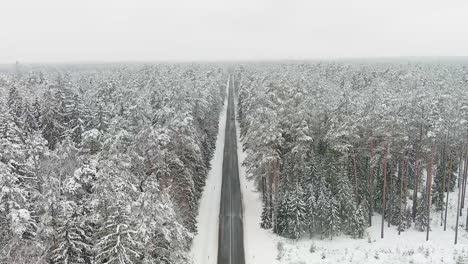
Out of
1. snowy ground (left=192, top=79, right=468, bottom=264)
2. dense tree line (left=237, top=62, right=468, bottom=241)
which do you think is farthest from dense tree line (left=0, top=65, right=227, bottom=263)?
dense tree line (left=237, top=62, right=468, bottom=241)

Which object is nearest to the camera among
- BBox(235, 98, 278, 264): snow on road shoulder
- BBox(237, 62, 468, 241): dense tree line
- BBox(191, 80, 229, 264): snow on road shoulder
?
BBox(235, 98, 278, 264): snow on road shoulder

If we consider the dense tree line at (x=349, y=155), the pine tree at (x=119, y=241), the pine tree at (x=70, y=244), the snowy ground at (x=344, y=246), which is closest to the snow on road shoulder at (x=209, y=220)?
the snowy ground at (x=344, y=246)

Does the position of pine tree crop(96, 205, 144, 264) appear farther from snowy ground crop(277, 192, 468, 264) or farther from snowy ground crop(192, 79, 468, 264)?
snowy ground crop(277, 192, 468, 264)

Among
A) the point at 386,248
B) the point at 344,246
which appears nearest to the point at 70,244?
the point at 344,246

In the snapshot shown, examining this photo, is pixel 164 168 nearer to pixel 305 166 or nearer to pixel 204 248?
pixel 204 248

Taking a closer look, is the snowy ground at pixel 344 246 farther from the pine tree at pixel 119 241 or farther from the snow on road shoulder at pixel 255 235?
the pine tree at pixel 119 241

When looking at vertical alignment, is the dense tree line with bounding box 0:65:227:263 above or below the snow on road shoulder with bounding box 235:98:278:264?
above

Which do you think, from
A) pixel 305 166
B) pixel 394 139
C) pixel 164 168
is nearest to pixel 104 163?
pixel 164 168
